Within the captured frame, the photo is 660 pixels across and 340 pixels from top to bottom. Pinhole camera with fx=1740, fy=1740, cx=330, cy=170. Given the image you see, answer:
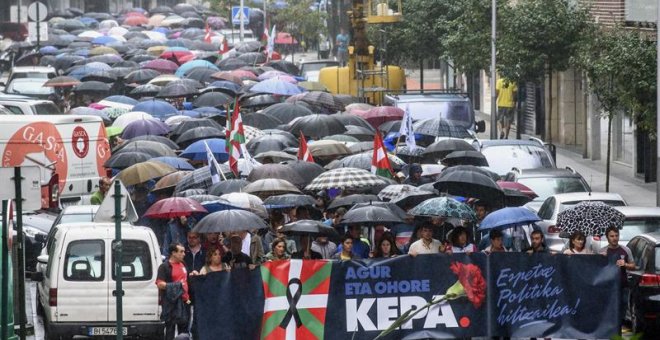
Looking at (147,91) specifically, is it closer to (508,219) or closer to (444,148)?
(444,148)

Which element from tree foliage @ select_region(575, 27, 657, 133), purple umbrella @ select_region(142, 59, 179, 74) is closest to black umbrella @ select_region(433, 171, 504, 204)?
tree foliage @ select_region(575, 27, 657, 133)

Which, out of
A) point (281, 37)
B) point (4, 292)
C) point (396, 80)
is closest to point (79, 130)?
point (4, 292)

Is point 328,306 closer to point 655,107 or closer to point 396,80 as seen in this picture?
point 655,107

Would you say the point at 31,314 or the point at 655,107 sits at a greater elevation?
the point at 655,107

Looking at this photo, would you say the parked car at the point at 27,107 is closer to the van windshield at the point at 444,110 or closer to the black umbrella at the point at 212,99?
the black umbrella at the point at 212,99

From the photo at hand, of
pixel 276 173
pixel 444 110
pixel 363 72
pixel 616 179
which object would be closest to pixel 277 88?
pixel 444 110

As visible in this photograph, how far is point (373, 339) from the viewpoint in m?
15.5

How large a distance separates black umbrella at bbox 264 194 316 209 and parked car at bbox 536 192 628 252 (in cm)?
297

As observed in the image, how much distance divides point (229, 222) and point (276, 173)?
4594 millimetres

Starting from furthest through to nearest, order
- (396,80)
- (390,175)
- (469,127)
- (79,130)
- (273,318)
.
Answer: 1. (396,80)
2. (469,127)
3. (79,130)
4. (390,175)
5. (273,318)

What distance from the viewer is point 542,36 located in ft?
122

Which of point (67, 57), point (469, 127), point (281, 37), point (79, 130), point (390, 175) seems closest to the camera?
point (390, 175)

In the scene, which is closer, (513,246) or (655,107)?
(513,246)

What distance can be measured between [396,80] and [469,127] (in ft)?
40.0
